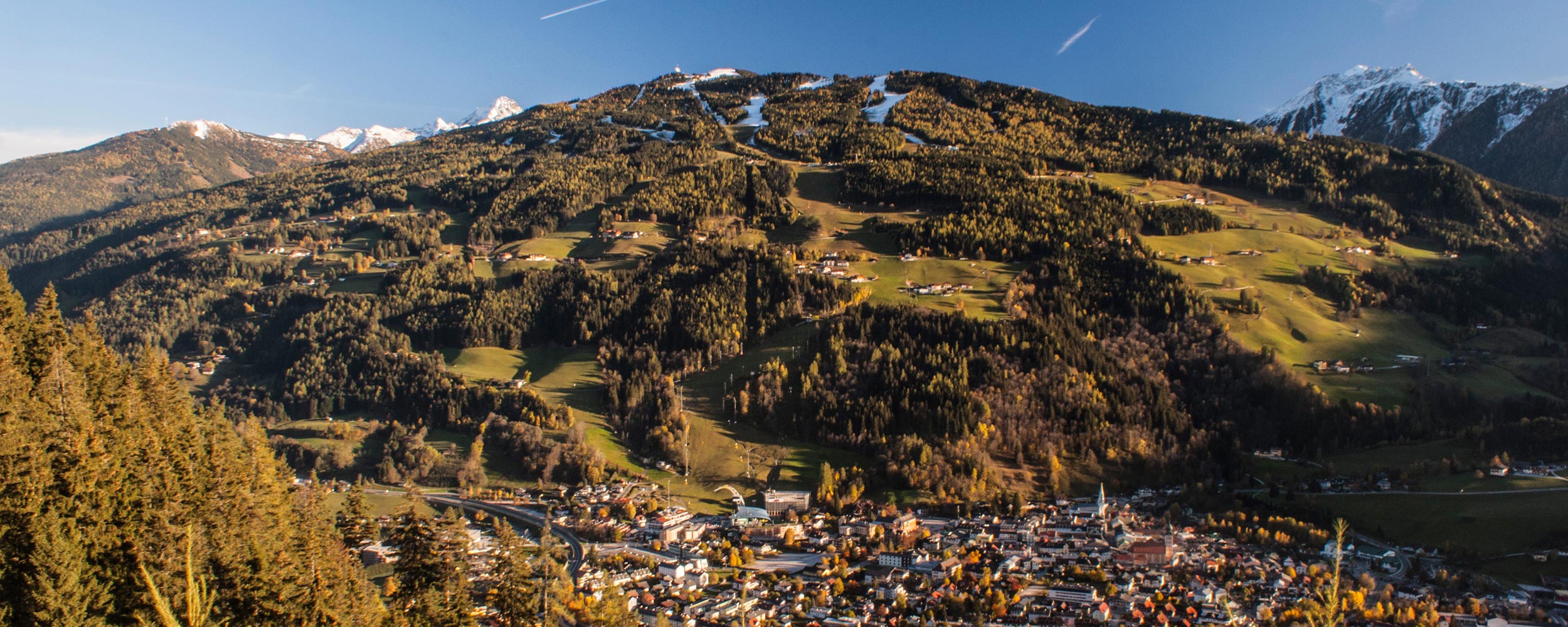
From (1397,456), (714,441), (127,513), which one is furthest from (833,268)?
(127,513)

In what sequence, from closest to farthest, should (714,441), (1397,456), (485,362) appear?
(1397,456) < (714,441) < (485,362)

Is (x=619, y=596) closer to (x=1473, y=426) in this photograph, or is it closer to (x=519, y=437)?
(x=519, y=437)

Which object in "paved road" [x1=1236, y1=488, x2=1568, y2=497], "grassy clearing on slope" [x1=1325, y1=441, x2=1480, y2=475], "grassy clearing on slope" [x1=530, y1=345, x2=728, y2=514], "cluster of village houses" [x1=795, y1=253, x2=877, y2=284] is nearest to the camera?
"paved road" [x1=1236, y1=488, x2=1568, y2=497]

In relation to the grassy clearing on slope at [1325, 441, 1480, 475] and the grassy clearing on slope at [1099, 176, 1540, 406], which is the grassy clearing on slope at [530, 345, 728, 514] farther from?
the grassy clearing on slope at [1099, 176, 1540, 406]

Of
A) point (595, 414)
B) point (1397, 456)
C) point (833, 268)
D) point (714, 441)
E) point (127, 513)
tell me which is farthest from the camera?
point (833, 268)

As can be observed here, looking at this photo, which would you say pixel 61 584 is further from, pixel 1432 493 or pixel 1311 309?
pixel 1311 309

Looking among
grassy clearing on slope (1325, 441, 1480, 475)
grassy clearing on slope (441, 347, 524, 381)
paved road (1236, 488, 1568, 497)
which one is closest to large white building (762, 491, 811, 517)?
paved road (1236, 488, 1568, 497)

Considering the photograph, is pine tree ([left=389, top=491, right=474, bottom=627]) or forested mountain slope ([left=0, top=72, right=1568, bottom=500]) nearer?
pine tree ([left=389, top=491, right=474, bottom=627])
